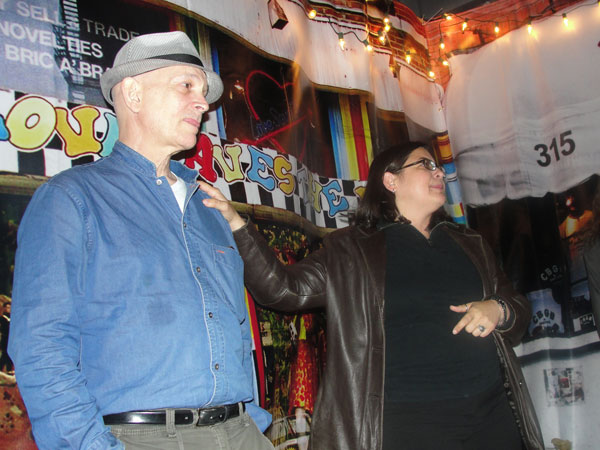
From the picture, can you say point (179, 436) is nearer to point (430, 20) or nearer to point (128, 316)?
point (128, 316)

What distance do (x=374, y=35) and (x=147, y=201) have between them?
326 cm

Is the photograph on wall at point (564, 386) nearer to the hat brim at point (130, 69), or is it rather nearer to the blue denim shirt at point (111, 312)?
the blue denim shirt at point (111, 312)

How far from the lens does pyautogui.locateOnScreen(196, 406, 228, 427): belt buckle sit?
1438 millimetres

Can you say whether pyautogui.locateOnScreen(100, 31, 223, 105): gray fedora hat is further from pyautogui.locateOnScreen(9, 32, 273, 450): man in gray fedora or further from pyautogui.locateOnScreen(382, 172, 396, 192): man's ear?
pyautogui.locateOnScreen(382, 172, 396, 192): man's ear

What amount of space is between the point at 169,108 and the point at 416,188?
1.30 metres

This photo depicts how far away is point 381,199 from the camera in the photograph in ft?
8.82

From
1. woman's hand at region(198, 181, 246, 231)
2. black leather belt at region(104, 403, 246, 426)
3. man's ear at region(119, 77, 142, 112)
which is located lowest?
black leather belt at region(104, 403, 246, 426)

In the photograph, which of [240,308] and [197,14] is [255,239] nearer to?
[240,308]

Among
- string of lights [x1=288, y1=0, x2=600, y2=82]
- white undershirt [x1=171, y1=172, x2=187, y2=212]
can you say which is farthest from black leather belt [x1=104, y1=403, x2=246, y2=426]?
string of lights [x1=288, y1=0, x2=600, y2=82]

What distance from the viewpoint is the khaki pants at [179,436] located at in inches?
53.1

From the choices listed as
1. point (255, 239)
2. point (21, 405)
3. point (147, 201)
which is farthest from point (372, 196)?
point (21, 405)

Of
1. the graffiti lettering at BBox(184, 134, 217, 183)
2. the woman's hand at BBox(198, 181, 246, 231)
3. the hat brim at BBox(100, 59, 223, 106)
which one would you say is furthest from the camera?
the graffiti lettering at BBox(184, 134, 217, 183)

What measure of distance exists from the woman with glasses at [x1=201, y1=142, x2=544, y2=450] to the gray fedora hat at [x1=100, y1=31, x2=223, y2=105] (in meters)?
0.43

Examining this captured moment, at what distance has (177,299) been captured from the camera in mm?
1500
